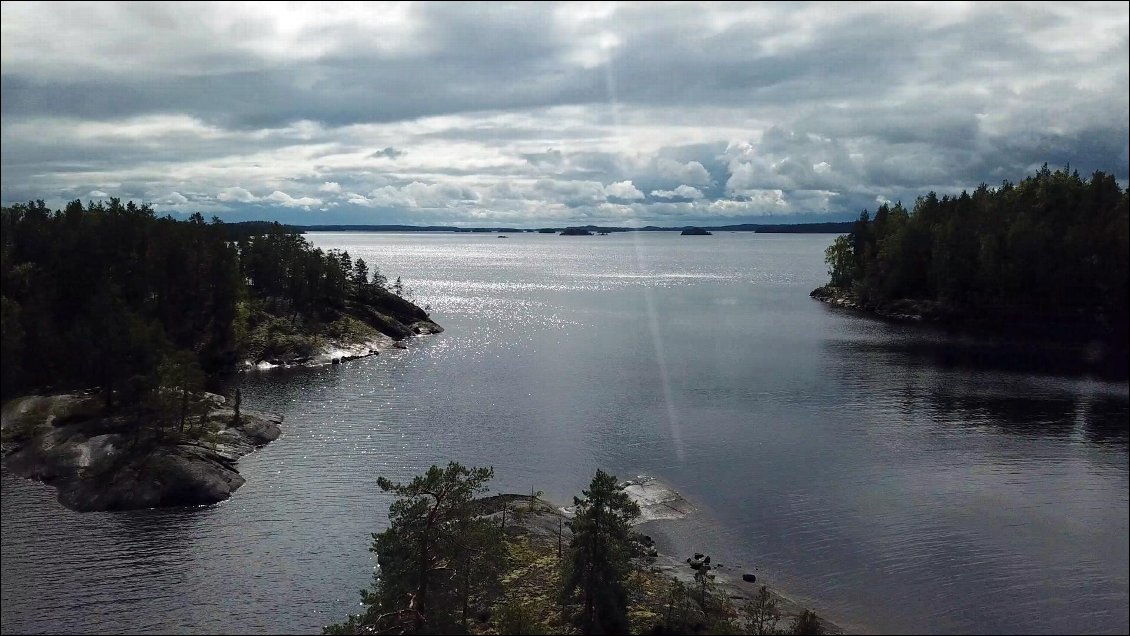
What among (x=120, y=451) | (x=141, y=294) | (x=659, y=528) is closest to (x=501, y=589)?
(x=659, y=528)

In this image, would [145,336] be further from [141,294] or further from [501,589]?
[501,589]

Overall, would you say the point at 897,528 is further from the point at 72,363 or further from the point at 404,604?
the point at 72,363

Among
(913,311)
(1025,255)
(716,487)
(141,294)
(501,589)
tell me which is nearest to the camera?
(501,589)

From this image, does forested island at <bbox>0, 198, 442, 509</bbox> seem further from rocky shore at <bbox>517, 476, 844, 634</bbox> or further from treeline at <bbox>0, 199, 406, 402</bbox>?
rocky shore at <bbox>517, 476, 844, 634</bbox>

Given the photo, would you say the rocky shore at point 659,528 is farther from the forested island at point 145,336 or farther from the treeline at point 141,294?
the treeline at point 141,294

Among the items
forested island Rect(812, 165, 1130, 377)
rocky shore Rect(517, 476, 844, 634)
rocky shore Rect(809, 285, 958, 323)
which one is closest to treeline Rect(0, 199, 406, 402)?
rocky shore Rect(517, 476, 844, 634)

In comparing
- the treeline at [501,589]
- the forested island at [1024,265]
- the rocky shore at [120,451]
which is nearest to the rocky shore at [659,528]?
the treeline at [501,589]
